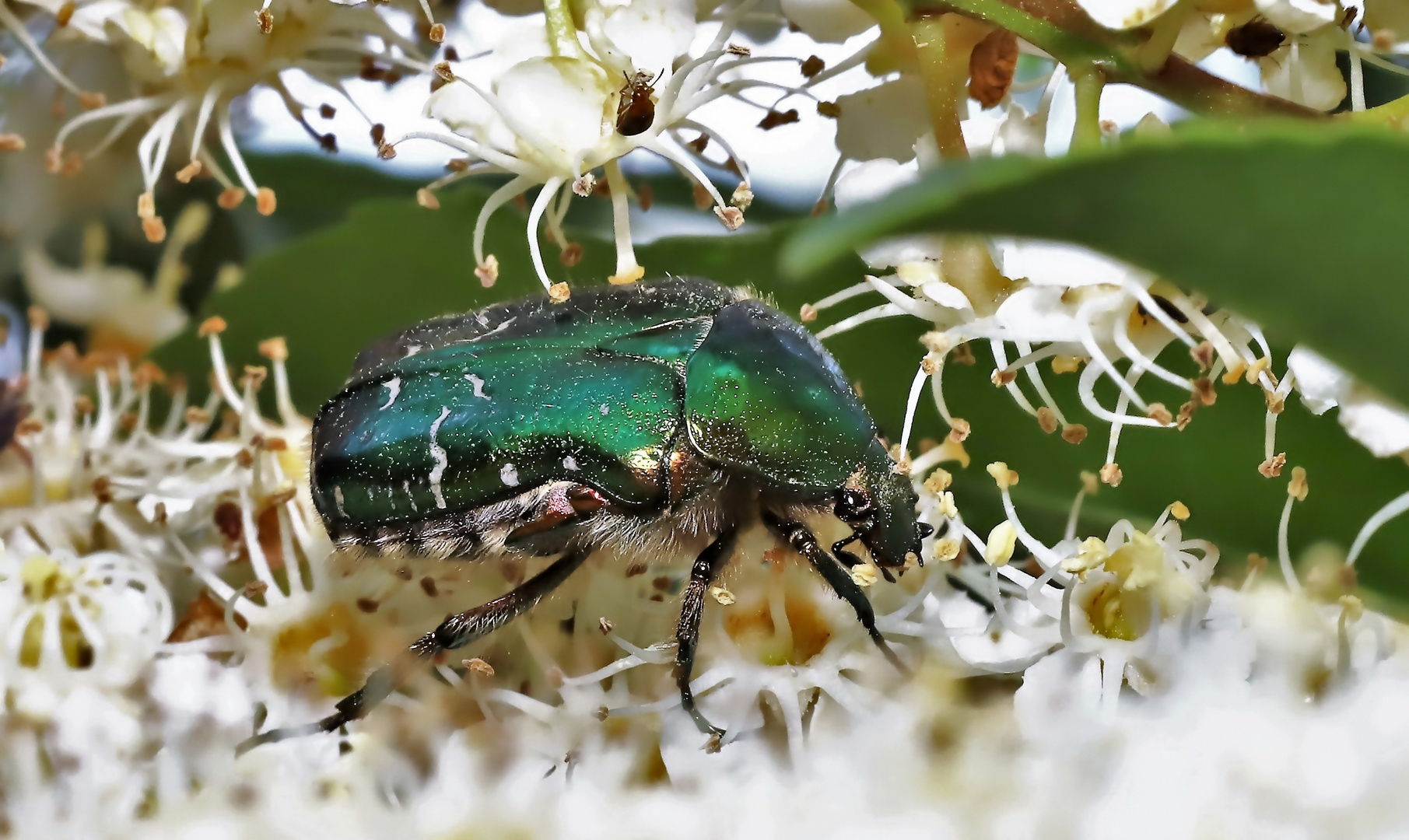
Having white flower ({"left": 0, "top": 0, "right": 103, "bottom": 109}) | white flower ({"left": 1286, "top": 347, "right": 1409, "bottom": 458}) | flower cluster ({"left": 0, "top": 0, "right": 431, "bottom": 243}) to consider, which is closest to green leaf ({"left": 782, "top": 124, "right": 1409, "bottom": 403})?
white flower ({"left": 1286, "top": 347, "right": 1409, "bottom": 458})

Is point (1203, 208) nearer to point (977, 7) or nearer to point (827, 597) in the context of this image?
point (977, 7)

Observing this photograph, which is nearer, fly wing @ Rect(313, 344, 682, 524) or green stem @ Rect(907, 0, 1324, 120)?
green stem @ Rect(907, 0, 1324, 120)

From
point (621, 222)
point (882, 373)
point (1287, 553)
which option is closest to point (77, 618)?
point (621, 222)

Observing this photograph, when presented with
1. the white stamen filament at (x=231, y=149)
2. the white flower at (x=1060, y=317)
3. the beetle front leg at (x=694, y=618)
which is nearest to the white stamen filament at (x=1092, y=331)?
the white flower at (x=1060, y=317)

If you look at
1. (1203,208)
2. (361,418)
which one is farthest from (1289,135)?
(361,418)

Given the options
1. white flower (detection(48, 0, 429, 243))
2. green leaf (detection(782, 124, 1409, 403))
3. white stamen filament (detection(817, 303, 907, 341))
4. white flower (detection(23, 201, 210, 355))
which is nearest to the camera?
green leaf (detection(782, 124, 1409, 403))

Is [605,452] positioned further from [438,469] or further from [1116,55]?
[1116,55]

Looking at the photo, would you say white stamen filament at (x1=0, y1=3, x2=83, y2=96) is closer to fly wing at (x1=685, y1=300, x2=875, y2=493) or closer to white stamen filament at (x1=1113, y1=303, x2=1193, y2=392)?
fly wing at (x1=685, y1=300, x2=875, y2=493)

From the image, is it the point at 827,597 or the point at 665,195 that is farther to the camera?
the point at 665,195
